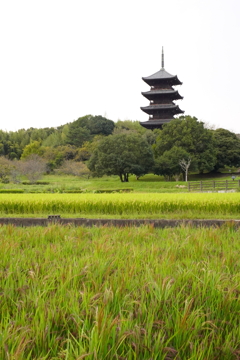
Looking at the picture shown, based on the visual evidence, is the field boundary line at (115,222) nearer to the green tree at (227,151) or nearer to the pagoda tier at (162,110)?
the green tree at (227,151)

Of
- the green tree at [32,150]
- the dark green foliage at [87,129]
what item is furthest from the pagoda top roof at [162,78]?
the green tree at [32,150]

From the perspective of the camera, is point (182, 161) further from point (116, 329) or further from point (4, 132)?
point (4, 132)

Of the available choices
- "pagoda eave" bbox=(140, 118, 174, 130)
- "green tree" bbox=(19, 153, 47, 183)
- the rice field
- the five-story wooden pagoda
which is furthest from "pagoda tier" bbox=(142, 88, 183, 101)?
the rice field

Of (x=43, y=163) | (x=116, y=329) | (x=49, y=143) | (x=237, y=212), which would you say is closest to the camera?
(x=116, y=329)

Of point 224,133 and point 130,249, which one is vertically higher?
point 224,133

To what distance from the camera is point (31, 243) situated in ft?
12.8

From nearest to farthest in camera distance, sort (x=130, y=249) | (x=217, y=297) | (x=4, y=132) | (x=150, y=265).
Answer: (x=217, y=297)
(x=150, y=265)
(x=130, y=249)
(x=4, y=132)

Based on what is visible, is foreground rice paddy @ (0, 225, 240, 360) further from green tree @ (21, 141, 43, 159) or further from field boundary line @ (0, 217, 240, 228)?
green tree @ (21, 141, 43, 159)

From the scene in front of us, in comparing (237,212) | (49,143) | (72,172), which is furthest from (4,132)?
(237,212)

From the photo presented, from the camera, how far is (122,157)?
34781 mm

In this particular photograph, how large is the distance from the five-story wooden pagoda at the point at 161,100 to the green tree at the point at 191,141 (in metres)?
13.2

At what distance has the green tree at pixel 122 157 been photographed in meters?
34.8

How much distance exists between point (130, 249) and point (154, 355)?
1.89 m

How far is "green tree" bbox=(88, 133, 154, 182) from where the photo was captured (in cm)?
3475
